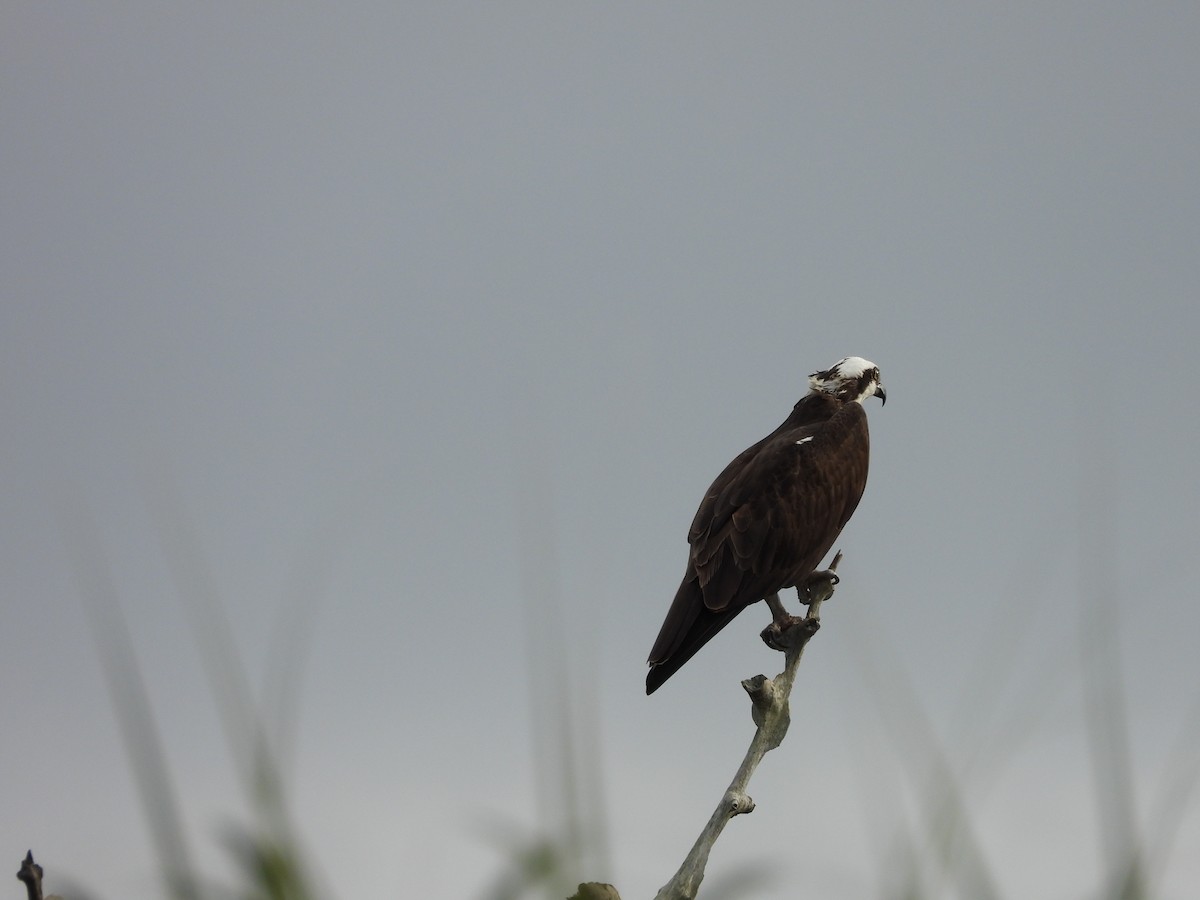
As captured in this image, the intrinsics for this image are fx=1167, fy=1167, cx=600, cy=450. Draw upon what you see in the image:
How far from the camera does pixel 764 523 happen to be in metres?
7.57

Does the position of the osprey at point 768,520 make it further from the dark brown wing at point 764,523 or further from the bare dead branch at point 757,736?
the bare dead branch at point 757,736

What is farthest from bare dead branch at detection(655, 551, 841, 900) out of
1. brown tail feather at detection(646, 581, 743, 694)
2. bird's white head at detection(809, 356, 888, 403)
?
bird's white head at detection(809, 356, 888, 403)

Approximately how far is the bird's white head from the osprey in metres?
0.08

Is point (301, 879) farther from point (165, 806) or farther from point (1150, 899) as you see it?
point (1150, 899)

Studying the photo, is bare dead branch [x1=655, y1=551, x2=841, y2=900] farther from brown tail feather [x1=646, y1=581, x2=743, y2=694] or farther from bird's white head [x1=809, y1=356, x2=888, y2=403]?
bird's white head [x1=809, y1=356, x2=888, y2=403]

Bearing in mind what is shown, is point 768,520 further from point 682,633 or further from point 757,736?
point 757,736

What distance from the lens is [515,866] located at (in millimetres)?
1863

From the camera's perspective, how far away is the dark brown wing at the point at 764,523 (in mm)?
7102

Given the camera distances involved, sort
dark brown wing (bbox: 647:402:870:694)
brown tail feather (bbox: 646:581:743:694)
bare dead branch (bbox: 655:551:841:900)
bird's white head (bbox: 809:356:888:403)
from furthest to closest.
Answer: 1. bird's white head (bbox: 809:356:888:403)
2. dark brown wing (bbox: 647:402:870:694)
3. brown tail feather (bbox: 646:581:743:694)
4. bare dead branch (bbox: 655:551:841:900)

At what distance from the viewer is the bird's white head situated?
9055 mm

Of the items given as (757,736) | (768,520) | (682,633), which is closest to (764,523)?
(768,520)

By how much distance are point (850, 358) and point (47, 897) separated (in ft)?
27.1

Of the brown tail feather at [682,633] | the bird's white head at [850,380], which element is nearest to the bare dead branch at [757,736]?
the brown tail feather at [682,633]

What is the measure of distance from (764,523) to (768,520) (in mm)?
42
